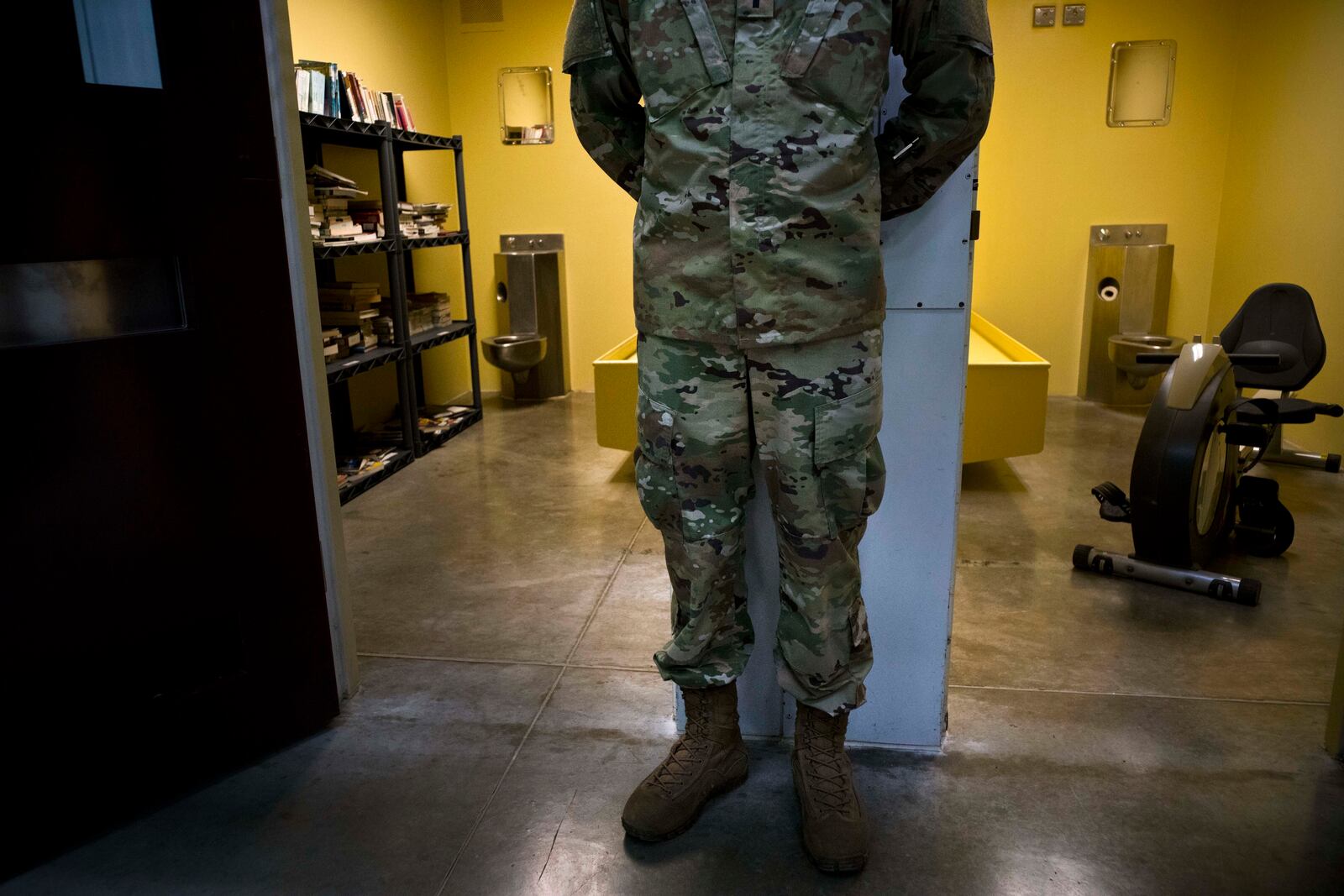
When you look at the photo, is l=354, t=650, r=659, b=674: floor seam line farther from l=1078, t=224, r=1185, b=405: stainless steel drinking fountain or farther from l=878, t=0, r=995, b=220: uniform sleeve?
l=1078, t=224, r=1185, b=405: stainless steel drinking fountain

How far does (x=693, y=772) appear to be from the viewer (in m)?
1.71

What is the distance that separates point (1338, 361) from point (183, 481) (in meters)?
4.45

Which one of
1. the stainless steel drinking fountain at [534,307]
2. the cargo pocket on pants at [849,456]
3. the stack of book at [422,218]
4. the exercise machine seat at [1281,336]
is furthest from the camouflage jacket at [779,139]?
the stainless steel drinking fountain at [534,307]

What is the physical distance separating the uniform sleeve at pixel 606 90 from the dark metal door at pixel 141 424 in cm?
67

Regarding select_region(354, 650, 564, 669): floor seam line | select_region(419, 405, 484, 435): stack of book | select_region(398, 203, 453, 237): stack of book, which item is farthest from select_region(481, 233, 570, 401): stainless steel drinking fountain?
select_region(354, 650, 564, 669): floor seam line

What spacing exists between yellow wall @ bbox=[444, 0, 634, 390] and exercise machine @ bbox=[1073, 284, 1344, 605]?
11.7 ft

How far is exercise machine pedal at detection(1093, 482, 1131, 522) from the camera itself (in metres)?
2.94

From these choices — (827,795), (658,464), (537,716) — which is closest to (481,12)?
(537,716)

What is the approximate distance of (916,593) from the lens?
185 centimetres

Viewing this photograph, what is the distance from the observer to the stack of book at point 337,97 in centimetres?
374

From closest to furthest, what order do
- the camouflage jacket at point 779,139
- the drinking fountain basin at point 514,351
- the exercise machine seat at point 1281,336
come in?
the camouflage jacket at point 779,139 < the exercise machine seat at point 1281,336 < the drinking fountain basin at point 514,351

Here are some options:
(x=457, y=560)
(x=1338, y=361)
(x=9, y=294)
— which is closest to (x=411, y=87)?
(x=457, y=560)

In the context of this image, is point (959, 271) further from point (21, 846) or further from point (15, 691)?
point (21, 846)

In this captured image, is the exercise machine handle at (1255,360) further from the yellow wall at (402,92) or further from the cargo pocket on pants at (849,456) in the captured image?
the yellow wall at (402,92)
